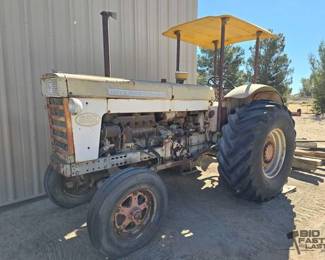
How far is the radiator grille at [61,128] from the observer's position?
8.06ft

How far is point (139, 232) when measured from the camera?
2516 mm

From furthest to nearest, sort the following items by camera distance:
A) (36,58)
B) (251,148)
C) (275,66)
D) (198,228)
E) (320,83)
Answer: (275,66)
(320,83)
(36,58)
(251,148)
(198,228)

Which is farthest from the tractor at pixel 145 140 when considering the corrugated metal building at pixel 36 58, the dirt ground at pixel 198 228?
the corrugated metal building at pixel 36 58

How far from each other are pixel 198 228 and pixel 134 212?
82 centimetres

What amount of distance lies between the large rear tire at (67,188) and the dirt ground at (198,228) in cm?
15

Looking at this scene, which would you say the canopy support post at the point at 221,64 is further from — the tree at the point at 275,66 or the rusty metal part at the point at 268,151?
the tree at the point at 275,66

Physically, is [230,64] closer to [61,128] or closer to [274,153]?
[274,153]

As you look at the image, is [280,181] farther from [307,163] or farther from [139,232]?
[139,232]

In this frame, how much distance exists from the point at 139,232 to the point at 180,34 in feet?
9.56

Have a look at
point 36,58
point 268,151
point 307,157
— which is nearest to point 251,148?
point 268,151

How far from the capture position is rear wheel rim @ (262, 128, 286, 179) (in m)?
3.55

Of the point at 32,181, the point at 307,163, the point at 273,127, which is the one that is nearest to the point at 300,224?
the point at 273,127

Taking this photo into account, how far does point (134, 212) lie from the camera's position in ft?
8.07

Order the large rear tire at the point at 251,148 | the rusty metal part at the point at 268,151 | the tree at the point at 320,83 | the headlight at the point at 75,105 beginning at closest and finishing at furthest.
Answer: the headlight at the point at 75,105 < the large rear tire at the point at 251,148 < the rusty metal part at the point at 268,151 < the tree at the point at 320,83
